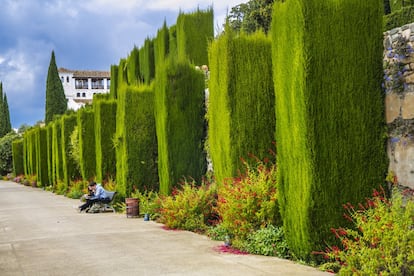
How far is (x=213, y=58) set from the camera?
1001 cm

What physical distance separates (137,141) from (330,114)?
9.08 meters

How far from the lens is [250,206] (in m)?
8.03

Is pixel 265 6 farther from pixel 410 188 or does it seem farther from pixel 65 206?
pixel 410 188

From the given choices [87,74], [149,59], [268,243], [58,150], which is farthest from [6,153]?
[268,243]

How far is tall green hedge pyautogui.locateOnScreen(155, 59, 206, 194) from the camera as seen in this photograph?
12.4m

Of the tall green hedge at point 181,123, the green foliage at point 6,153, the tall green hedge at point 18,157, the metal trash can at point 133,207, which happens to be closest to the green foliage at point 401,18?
the tall green hedge at point 181,123

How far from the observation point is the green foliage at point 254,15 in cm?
2639

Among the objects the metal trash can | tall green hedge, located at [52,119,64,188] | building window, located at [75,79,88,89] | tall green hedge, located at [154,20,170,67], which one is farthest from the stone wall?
building window, located at [75,79,88,89]

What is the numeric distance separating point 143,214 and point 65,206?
5.26 metres

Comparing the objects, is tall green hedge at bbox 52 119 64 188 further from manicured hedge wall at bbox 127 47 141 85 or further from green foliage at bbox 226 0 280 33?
green foliage at bbox 226 0 280 33

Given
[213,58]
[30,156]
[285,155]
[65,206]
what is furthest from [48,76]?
[285,155]

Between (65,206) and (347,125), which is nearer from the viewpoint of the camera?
(347,125)

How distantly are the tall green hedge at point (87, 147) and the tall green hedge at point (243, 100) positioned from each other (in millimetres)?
12154

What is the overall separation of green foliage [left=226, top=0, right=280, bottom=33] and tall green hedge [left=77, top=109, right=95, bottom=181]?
24.4 ft
